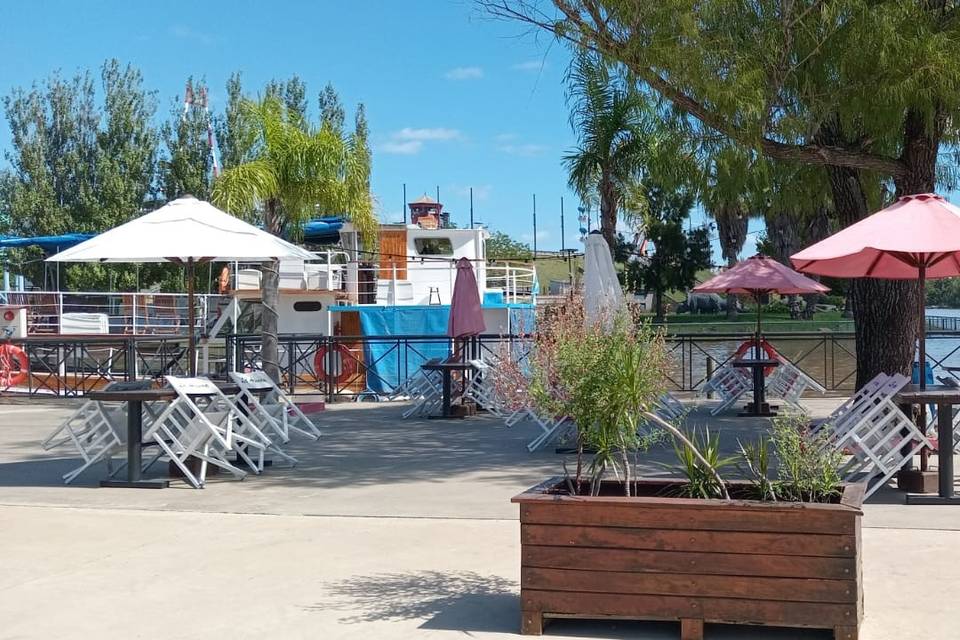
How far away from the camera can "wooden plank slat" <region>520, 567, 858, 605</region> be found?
4379 millimetres

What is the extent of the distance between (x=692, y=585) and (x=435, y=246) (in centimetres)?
2208

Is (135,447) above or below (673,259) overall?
below

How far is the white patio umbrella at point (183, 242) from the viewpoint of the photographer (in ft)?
31.2

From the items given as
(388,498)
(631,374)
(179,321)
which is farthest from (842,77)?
(179,321)

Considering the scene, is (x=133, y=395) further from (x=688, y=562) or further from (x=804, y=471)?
(x=804, y=471)

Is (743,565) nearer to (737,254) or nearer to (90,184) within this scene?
(90,184)

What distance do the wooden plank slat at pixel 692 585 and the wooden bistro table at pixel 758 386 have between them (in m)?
9.50

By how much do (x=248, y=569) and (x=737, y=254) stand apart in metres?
44.2

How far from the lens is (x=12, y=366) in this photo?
23.4 meters

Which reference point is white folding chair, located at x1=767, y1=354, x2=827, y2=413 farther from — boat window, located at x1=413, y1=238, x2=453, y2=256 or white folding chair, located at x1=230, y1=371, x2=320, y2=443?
boat window, located at x1=413, y1=238, x2=453, y2=256

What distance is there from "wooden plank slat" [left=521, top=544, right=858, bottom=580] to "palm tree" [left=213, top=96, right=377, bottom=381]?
12200 mm

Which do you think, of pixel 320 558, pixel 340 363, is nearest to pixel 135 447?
pixel 320 558

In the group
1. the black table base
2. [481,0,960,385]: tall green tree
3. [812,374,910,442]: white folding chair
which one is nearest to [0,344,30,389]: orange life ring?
the black table base

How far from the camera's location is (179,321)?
1050 inches
